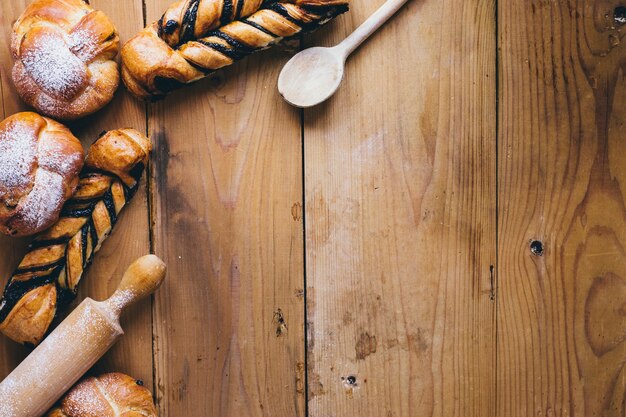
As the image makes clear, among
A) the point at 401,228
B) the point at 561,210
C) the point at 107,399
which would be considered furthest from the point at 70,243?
the point at 561,210

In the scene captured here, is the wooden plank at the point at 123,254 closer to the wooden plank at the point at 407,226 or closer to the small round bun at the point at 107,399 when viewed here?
the small round bun at the point at 107,399

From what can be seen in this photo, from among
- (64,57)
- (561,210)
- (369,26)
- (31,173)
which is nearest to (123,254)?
(31,173)

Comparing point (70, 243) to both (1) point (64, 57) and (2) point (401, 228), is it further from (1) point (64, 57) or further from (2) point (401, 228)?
(2) point (401, 228)

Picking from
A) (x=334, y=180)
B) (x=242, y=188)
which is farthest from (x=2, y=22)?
(x=334, y=180)

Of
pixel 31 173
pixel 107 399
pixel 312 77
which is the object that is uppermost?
pixel 312 77

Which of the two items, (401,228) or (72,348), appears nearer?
(72,348)

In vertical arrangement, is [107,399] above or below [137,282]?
below

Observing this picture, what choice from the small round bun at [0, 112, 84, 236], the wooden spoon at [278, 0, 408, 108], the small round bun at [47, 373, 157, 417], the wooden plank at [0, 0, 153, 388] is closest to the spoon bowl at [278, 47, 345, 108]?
the wooden spoon at [278, 0, 408, 108]
